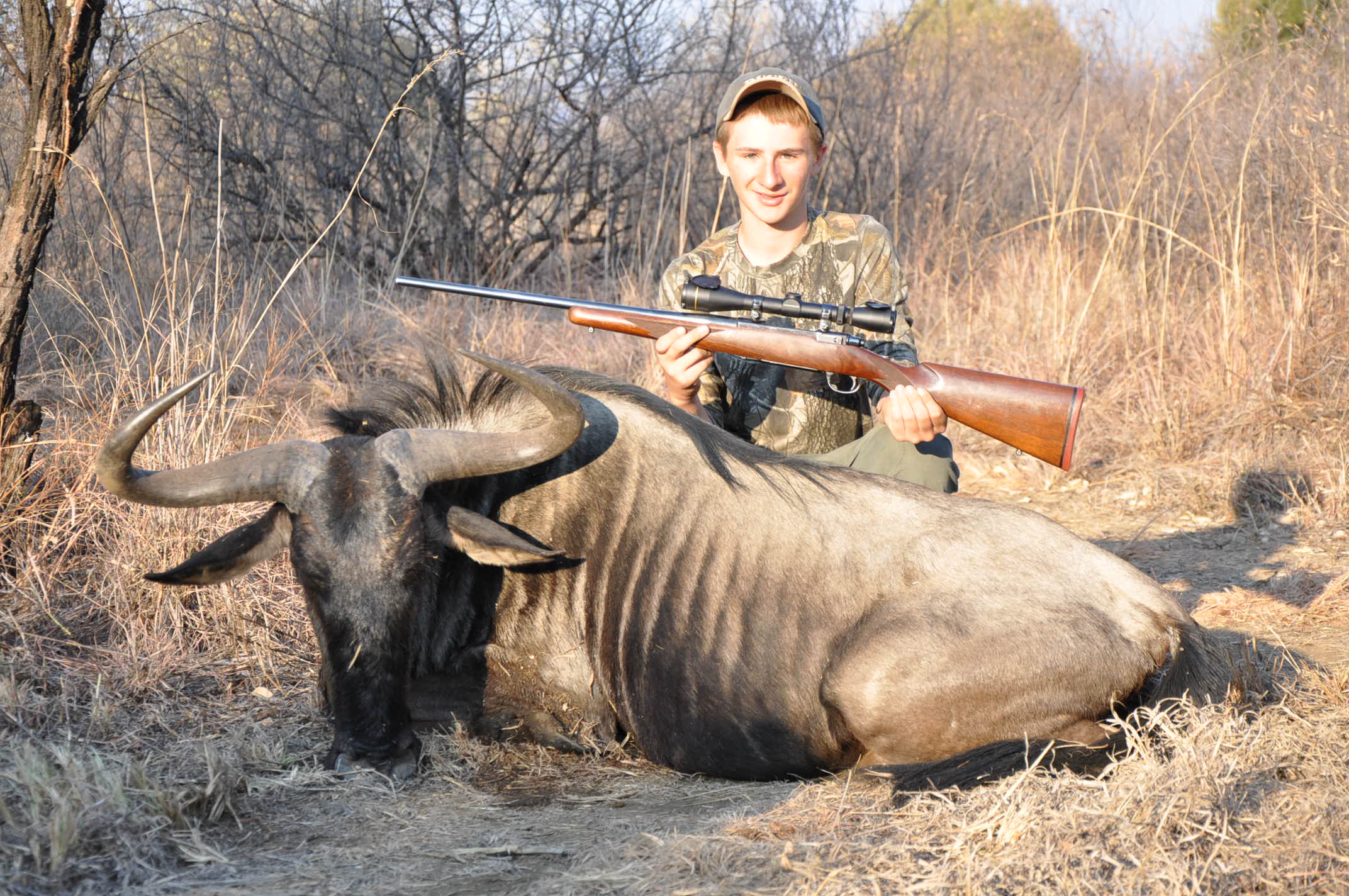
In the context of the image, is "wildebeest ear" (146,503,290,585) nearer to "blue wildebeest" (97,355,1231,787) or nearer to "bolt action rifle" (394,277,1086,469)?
"blue wildebeest" (97,355,1231,787)

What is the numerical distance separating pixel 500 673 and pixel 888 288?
2358 mm

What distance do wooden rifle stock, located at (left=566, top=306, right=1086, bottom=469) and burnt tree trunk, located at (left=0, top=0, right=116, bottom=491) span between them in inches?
84.9

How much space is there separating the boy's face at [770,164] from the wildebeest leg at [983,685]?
2073 mm

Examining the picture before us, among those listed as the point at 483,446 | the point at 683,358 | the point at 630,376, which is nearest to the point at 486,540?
the point at 483,446

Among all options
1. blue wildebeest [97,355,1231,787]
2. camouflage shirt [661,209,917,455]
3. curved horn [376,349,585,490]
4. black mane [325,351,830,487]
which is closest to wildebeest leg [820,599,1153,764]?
blue wildebeest [97,355,1231,787]

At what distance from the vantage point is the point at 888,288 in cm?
492

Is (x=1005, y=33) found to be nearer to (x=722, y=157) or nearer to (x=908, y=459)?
(x=722, y=157)

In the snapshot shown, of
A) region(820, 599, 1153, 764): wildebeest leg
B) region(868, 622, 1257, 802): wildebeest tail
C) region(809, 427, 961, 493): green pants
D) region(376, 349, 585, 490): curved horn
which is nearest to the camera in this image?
region(868, 622, 1257, 802): wildebeest tail

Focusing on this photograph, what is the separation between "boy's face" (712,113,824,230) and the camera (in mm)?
4703

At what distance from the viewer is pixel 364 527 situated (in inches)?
132

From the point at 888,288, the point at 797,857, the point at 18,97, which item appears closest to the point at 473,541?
the point at 797,857

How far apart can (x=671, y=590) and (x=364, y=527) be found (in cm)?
101

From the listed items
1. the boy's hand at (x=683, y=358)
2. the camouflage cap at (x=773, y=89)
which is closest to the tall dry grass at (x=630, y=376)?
the boy's hand at (x=683, y=358)

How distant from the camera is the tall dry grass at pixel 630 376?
287cm
